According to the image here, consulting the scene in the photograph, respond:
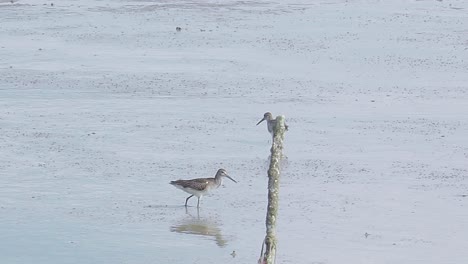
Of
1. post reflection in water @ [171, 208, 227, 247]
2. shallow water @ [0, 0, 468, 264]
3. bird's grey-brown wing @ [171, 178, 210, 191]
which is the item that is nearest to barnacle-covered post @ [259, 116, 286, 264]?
shallow water @ [0, 0, 468, 264]

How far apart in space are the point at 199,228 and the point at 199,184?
0.76 meters

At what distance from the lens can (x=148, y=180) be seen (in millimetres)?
13617

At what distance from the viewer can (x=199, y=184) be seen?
12.7 meters

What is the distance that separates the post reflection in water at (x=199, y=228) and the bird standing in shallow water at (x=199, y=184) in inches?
14.3

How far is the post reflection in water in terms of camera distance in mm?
11728

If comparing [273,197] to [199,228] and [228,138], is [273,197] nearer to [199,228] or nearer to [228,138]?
[199,228]

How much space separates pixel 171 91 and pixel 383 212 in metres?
6.98

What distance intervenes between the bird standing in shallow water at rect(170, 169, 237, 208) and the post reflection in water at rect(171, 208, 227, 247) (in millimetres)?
363

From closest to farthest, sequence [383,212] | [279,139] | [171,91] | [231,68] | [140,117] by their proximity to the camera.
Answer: [279,139] < [383,212] < [140,117] < [171,91] < [231,68]

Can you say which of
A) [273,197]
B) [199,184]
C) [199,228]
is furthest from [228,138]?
[273,197]

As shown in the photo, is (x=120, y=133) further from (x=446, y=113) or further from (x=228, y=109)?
(x=446, y=113)

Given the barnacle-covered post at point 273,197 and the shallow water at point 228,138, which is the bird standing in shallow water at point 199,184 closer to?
the shallow water at point 228,138

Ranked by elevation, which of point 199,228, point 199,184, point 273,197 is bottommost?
point 199,228

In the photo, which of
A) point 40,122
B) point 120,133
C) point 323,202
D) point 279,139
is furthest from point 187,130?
point 279,139
